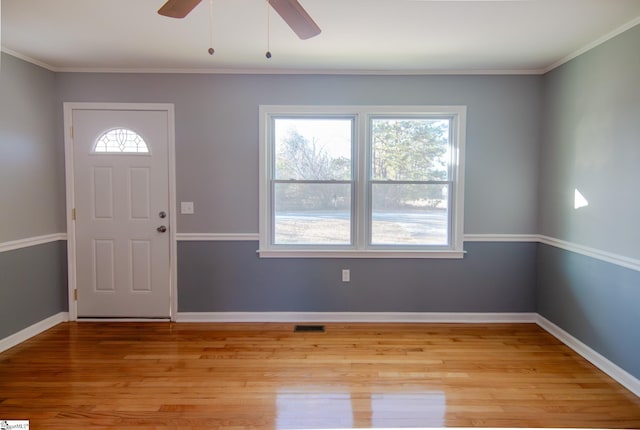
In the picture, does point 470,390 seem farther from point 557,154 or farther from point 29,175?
point 29,175

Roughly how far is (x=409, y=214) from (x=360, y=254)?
0.63 m

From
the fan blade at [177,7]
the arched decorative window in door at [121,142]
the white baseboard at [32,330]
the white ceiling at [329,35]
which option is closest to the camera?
the fan blade at [177,7]

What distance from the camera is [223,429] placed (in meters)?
1.93

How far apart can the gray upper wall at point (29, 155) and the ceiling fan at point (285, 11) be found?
88.2 inches

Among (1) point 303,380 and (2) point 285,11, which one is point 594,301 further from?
(2) point 285,11

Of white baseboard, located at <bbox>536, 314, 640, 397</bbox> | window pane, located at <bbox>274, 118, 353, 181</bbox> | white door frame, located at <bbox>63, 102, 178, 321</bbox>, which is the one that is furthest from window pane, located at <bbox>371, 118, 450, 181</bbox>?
white door frame, located at <bbox>63, 102, 178, 321</bbox>

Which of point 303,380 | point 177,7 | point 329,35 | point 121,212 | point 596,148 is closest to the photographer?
point 177,7

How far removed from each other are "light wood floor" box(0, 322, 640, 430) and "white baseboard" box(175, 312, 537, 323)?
142 millimetres

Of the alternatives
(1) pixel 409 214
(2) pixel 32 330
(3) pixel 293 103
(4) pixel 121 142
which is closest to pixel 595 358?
(1) pixel 409 214

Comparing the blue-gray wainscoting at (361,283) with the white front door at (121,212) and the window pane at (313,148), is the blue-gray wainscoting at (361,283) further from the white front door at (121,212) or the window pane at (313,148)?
the window pane at (313,148)

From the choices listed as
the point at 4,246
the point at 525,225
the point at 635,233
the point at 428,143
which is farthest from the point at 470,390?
the point at 4,246

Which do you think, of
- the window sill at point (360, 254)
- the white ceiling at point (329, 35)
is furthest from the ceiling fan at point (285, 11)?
the window sill at point (360, 254)

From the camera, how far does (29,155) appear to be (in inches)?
121

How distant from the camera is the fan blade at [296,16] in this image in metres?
1.57
